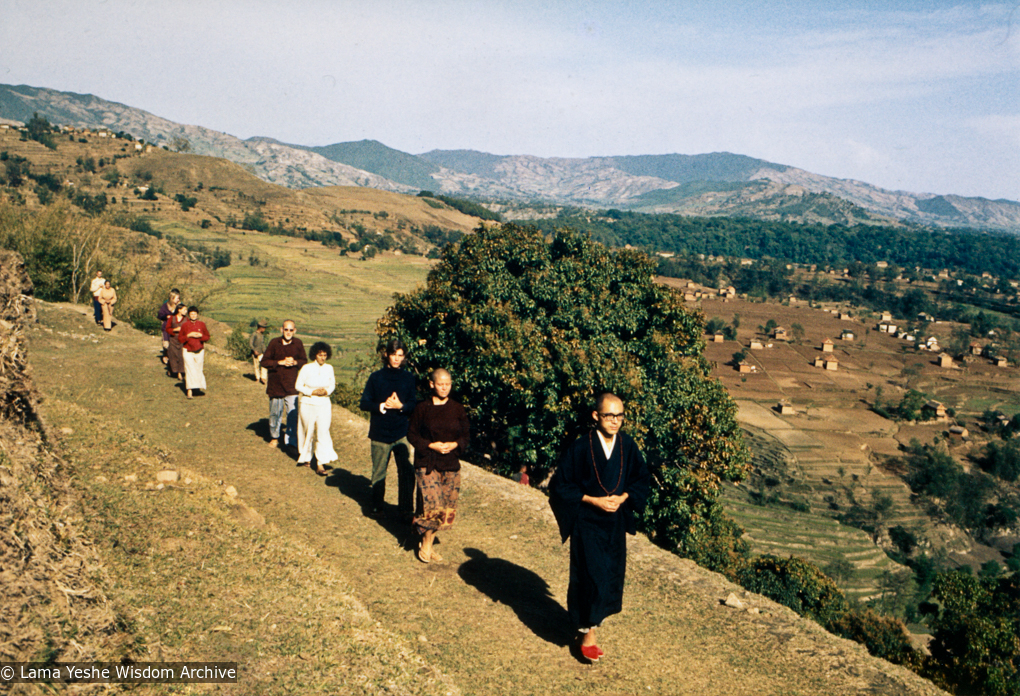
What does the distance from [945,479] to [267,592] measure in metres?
81.7

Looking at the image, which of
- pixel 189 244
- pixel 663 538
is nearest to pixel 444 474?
pixel 663 538

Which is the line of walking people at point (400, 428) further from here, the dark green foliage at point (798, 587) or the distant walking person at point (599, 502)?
the dark green foliage at point (798, 587)

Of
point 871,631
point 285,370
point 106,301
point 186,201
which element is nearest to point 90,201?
point 186,201

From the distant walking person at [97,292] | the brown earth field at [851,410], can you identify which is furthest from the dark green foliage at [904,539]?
the distant walking person at [97,292]

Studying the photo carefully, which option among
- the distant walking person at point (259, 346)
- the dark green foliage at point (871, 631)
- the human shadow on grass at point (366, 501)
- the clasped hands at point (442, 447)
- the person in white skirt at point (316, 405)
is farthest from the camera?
the dark green foliage at point (871, 631)

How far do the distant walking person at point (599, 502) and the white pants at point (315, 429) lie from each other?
486 centimetres

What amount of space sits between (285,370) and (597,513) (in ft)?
21.4

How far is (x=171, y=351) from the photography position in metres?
14.4

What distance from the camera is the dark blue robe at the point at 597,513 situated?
17.5ft

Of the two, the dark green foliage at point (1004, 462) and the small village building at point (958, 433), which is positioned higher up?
the small village building at point (958, 433)

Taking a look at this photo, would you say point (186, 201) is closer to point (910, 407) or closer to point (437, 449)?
point (910, 407)

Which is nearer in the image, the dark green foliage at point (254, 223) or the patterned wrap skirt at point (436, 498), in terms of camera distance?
the patterned wrap skirt at point (436, 498)

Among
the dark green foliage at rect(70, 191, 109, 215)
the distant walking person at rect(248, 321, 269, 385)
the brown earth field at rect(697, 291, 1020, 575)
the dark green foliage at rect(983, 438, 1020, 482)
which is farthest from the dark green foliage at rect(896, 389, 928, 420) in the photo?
the dark green foliage at rect(70, 191, 109, 215)

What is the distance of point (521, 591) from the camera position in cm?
693
